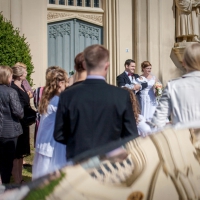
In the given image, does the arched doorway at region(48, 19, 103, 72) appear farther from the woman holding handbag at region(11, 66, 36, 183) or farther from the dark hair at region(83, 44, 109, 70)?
the dark hair at region(83, 44, 109, 70)

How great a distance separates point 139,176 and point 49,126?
10.4ft

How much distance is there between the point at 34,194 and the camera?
1.82 metres

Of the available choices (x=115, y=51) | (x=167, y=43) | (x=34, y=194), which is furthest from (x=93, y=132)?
(x=167, y=43)

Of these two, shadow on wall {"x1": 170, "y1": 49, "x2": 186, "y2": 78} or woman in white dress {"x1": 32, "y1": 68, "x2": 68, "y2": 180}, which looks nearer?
woman in white dress {"x1": 32, "y1": 68, "x2": 68, "y2": 180}

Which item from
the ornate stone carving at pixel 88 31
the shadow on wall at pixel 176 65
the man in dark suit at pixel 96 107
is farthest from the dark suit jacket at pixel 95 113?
the shadow on wall at pixel 176 65

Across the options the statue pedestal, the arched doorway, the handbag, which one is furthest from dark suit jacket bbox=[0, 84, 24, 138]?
the statue pedestal

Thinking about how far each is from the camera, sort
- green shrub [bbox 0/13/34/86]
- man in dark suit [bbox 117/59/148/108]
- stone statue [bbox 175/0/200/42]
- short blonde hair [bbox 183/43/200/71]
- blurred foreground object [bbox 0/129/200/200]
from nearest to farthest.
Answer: blurred foreground object [bbox 0/129/200/200], short blonde hair [bbox 183/43/200/71], man in dark suit [bbox 117/59/148/108], green shrub [bbox 0/13/34/86], stone statue [bbox 175/0/200/42]

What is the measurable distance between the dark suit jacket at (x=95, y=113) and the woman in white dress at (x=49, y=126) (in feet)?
4.33

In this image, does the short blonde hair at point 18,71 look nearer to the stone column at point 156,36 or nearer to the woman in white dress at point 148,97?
the woman in white dress at point 148,97

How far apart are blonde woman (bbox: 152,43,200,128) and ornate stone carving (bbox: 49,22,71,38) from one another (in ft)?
35.0

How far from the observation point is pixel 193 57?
379 cm

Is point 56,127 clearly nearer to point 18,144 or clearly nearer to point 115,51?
point 18,144

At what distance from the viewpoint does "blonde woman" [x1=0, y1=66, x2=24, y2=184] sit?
621 centimetres

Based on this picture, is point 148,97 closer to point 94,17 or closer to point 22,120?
point 22,120
